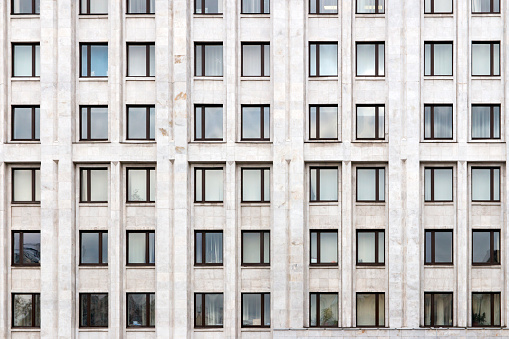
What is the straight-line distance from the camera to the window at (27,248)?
93.2 feet

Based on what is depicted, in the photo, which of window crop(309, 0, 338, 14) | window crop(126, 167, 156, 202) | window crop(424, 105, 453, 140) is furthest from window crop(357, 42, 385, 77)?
window crop(126, 167, 156, 202)

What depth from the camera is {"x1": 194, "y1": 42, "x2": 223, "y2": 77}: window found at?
28.8 meters

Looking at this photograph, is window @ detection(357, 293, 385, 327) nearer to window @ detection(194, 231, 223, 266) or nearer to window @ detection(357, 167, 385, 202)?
window @ detection(357, 167, 385, 202)

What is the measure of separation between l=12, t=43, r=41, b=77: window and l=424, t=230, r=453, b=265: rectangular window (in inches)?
958

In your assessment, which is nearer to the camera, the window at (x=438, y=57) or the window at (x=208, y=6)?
the window at (x=438, y=57)

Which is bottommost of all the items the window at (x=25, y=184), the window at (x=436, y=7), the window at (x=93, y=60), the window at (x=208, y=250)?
the window at (x=208, y=250)

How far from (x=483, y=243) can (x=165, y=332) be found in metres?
18.5

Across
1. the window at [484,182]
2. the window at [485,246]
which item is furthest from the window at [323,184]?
the window at [485,246]

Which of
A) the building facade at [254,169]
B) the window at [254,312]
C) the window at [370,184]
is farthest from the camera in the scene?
the window at [370,184]

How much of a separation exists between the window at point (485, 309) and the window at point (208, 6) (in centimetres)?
2171

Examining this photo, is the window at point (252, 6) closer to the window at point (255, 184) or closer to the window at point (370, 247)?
the window at point (255, 184)

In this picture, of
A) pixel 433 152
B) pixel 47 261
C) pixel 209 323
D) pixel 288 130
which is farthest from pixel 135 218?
pixel 433 152

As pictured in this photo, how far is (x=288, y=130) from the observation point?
92.3ft

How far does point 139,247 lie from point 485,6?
24.1 metres
